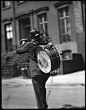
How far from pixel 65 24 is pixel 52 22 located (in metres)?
1.28

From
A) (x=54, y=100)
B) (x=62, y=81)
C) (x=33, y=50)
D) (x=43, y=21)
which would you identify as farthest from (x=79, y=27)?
(x=33, y=50)

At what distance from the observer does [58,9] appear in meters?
16.7

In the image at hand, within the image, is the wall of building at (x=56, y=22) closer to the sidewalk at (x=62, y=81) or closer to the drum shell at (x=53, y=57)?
the sidewalk at (x=62, y=81)

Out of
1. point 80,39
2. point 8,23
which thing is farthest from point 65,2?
point 8,23

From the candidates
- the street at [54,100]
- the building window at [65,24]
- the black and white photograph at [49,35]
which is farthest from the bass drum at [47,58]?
the building window at [65,24]

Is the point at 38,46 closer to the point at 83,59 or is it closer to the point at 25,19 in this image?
the point at 83,59

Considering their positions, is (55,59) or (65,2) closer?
(55,59)

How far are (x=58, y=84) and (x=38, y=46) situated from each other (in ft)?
20.5

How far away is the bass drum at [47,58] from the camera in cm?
361

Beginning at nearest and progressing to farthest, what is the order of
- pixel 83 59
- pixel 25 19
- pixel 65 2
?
pixel 83 59
pixel 65 2
pixel 25 19

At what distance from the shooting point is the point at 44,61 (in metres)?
3.75

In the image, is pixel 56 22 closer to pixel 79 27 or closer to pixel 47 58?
pixel 79 27

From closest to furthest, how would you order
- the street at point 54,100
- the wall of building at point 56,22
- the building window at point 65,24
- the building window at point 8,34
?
the street at point 54,100
the wall of building at point 56,22
the building window at point 65,24
the building window at point 8,34

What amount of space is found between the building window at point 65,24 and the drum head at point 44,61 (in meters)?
12.8
